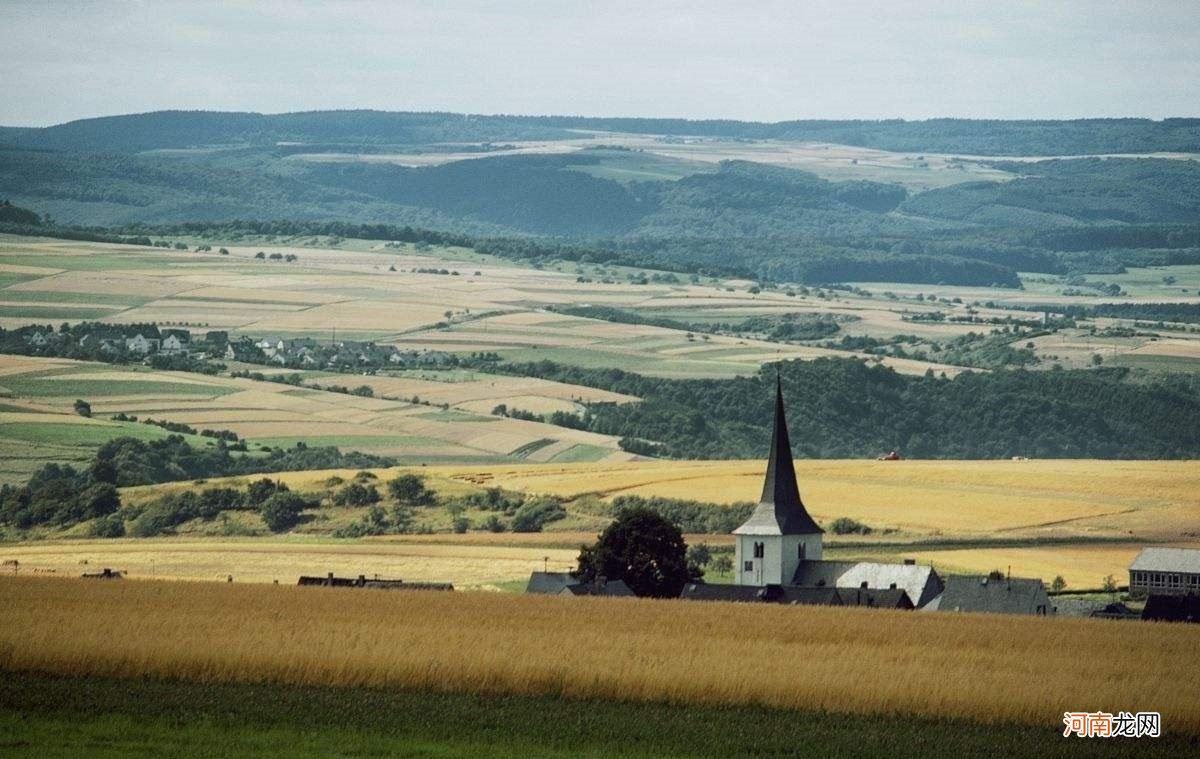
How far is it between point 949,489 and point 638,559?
27560 millimetres

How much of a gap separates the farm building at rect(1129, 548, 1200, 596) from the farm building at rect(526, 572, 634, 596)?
1511 centimetres

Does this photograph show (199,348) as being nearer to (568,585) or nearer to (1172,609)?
(568,585)

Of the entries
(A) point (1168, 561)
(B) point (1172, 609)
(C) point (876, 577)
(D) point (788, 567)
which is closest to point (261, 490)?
(D) point (788, 567)

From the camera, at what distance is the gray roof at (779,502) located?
67875 millimetres

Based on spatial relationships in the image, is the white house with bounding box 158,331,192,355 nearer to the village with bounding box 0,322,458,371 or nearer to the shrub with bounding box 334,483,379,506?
the village with bounding box 0,322,458,371

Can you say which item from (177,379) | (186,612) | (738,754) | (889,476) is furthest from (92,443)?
(738,754)

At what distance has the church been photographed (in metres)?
64.8

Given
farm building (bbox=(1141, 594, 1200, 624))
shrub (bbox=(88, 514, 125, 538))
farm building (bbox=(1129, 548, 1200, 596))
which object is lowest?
shrub (bbox=(88, 514, 125, 538))

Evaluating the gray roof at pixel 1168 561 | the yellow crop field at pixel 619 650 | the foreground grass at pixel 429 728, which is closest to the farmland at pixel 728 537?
the gray roof at pixel 1168 561

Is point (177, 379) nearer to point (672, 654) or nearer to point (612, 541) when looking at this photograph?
point (612, 541)

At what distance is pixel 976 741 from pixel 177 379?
95.8m

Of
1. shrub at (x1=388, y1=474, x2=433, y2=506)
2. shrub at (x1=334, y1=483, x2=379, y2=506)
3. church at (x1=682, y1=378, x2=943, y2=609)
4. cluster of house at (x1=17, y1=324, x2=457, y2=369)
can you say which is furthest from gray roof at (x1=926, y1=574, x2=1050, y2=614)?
cluster of house at (x1=17, y1=324, x2=457, y2=369)

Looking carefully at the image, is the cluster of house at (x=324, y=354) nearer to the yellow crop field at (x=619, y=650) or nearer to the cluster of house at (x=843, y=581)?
the cluster of house at (x=843, y=581)

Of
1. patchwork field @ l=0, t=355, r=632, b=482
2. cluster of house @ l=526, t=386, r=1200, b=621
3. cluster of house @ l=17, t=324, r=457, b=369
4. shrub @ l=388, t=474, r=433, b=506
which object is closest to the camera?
cluster of house @ l=526, t=386, r=1200, b=621
